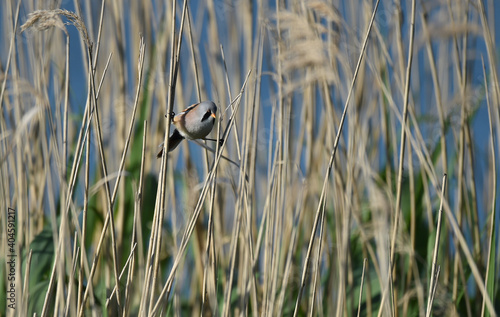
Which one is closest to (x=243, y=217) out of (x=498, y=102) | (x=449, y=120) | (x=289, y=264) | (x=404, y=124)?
(x=289, y=264)

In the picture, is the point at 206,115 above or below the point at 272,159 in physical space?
above

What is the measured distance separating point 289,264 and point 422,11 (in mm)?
878

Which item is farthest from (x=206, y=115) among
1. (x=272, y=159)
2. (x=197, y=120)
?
(x=272, y=159)

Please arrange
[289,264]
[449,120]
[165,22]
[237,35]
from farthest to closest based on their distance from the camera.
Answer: [237,35]
[165,22]
[449,120]
[289,264]

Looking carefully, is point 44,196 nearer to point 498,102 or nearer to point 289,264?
point 289,264

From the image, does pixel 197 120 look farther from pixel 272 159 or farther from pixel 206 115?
pixel 272 159

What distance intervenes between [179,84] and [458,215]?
3.11 feet

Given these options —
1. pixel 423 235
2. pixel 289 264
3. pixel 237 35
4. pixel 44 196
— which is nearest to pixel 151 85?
pixel 237 35

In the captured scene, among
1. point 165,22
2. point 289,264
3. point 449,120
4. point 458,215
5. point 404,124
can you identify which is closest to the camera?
point 404,124

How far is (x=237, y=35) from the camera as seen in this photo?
2020 mm

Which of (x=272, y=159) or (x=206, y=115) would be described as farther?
(x=272, y=159)

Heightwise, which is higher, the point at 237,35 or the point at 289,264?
the point at 237,35

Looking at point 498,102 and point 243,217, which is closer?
point 498,102

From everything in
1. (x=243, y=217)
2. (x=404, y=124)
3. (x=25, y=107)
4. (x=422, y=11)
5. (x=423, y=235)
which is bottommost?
(x=423, y=235)
